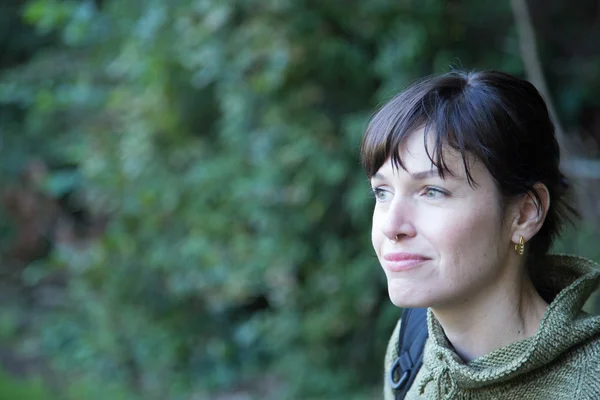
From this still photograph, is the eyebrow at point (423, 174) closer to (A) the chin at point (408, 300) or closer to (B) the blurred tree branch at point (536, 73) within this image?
(A) the chin at point (408, 300)

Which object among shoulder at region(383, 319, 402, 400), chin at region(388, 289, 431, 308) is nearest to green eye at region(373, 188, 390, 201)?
chin at region(388, 289, 431, 308)

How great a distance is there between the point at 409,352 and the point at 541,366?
424 millimetres

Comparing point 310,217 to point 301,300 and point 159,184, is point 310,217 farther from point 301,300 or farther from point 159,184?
point 159,184

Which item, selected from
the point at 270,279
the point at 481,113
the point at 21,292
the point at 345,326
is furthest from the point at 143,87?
the point at 481,113

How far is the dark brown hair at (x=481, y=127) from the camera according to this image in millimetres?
1578

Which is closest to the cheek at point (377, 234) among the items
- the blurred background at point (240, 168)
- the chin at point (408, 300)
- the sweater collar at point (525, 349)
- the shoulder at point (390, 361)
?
the chin at point (408, 300)

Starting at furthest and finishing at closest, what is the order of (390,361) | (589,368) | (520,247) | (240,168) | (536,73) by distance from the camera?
1. (240,168)
2. (536,73)
3. (390,361)
4. (520,247)
5. (589,368)

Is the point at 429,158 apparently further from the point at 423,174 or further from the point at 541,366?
the point at 541,366

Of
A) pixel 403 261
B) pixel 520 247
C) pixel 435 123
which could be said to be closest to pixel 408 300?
pixel 403 261

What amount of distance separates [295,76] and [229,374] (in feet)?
8.33

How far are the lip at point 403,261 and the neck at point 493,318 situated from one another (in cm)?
16

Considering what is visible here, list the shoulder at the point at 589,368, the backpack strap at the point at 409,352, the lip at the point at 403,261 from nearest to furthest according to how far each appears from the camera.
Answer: the shoulder at the point at 589,368 < the lip at the point at 403,261 < the backpack strap at the point at 409,352

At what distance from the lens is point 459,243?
1581mm

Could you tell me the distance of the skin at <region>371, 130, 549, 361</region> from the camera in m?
1.58
